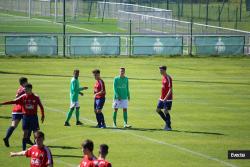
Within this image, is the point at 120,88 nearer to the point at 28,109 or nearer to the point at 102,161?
the point at 28,109

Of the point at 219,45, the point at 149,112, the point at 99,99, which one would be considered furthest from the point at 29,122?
the point at 219,45

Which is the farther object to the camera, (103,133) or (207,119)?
(207,119)

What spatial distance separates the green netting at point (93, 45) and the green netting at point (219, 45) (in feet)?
21.6

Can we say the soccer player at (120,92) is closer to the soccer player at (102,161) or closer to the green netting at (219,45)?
the soccer player at (102,161)

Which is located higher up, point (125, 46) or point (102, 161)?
point (125, 46)

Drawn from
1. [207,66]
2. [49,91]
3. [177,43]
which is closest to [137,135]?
[49,91]

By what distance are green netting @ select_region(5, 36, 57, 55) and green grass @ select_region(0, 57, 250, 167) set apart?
1.91 meters

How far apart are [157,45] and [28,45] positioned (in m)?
9.71

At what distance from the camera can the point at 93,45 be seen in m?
51.1

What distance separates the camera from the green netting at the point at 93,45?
50.9m

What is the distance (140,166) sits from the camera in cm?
1919

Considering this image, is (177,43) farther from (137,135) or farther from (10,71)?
(137,135)

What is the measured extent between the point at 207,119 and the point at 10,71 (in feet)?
59.8

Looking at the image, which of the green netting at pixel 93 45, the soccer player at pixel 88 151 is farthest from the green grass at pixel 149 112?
the soccer player at pixel 88 151
